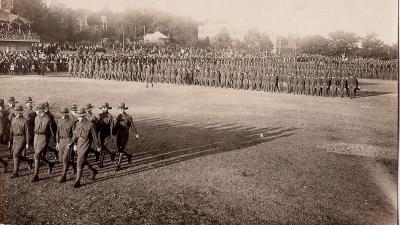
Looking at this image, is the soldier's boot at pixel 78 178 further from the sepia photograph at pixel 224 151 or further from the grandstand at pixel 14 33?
the grandstand at pixel 14 33

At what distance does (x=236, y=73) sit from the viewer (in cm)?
2198

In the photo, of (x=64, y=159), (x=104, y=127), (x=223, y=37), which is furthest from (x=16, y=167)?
(x=223, y=37)

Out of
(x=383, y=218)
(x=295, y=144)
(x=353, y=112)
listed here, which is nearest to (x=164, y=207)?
(x=383, y=218)

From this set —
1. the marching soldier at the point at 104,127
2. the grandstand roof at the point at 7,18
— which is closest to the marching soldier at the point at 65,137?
the marching soldier at the point at 104,127

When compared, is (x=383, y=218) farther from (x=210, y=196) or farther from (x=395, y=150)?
(x=210, y=196)

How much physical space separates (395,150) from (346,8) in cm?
235

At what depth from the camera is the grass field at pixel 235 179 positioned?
5984 mm

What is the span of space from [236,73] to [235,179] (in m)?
14.8

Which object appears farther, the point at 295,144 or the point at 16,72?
the point at 16,72

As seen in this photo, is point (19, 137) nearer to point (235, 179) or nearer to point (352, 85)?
point (235, 179)

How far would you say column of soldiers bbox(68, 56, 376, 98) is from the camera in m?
18.4

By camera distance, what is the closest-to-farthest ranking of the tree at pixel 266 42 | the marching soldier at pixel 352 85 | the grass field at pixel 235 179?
the grass field at pixel 235 179 < the tree at pixel 266 42 < the marching soldier at pixel 352 85

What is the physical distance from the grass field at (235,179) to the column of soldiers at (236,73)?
5.42 m

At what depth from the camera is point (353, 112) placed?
1438cm
